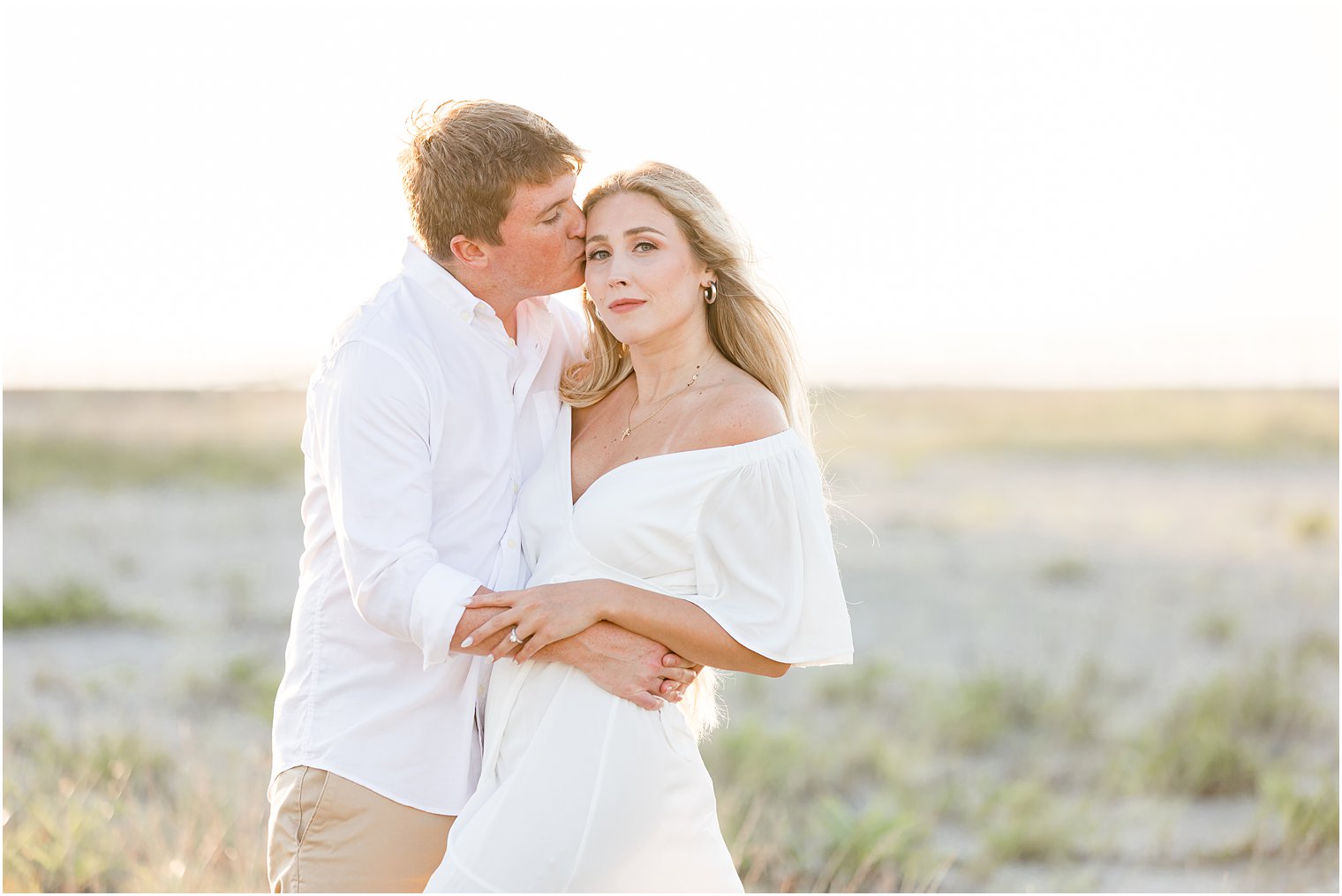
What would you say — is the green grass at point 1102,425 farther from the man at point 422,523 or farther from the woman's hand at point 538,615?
the woman's hand at point 538,615

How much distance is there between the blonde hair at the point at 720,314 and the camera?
3309mm

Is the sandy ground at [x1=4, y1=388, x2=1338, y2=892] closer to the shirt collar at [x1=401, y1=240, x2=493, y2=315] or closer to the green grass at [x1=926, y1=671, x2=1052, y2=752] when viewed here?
the green grass at [x1=926, y1=671, x2=1052, y2=752]

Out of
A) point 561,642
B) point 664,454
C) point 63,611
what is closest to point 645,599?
point 561,642

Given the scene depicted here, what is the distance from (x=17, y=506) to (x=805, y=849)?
1675 centimetres

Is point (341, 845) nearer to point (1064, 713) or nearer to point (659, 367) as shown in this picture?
point (659, 367)

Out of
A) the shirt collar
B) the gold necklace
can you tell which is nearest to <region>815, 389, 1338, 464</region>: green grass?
the gold necklace

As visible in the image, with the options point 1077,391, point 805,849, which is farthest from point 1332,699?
point 1077,391

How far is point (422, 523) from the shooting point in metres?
2.98

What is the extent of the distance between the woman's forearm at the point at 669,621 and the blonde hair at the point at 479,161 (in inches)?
39.4

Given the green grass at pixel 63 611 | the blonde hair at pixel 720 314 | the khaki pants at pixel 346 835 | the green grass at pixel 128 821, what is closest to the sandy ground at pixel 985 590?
the green grass at pixel 63 611

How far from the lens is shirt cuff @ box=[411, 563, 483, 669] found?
287cm

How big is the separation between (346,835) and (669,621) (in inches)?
37.4

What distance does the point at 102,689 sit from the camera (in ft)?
32.0

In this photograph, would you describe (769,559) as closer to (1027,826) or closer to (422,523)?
(422,523)
